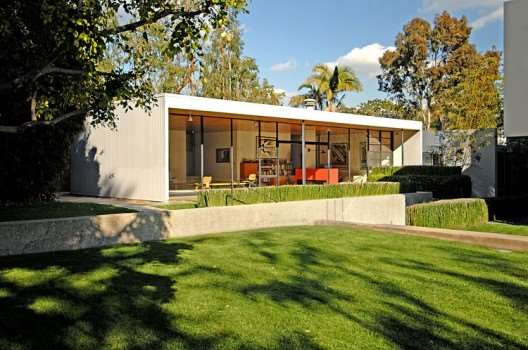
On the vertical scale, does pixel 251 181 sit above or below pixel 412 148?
below

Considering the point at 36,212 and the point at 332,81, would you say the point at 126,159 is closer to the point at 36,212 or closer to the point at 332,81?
the point at 36,212

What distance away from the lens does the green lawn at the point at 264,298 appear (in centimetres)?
377

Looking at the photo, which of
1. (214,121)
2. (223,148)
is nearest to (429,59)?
(223,148)

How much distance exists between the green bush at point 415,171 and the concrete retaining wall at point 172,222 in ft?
28.7

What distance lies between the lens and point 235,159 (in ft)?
72.0

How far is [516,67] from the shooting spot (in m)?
10.7

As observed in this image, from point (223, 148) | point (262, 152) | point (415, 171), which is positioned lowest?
point (415, 171)

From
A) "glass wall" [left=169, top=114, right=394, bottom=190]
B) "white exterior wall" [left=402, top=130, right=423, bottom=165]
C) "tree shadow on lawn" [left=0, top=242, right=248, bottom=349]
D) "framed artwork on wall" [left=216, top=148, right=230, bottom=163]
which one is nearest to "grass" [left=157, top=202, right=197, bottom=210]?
"glass wall" [left=169, top=114, right=394, bottom=190]

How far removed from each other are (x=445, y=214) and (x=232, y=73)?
28198mm

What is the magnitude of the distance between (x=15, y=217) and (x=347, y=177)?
20.1 metres

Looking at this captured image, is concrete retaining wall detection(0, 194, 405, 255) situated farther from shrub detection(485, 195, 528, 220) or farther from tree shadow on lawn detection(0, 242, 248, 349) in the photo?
shrub detection(485, 195, 528, 220)

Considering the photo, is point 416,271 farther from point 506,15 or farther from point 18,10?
point 506,15

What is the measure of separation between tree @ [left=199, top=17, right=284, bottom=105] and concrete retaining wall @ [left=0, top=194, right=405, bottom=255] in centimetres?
2356

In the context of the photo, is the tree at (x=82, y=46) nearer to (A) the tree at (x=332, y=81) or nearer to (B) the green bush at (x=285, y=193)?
(B) the green bush at (x=285, y=193)
